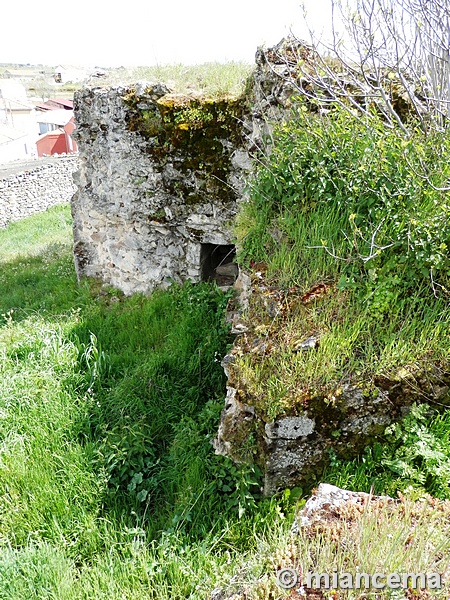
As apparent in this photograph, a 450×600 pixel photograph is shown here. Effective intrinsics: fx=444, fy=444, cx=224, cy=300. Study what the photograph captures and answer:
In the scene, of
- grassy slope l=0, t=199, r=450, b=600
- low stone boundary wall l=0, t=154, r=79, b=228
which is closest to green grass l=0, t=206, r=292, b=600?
grassy slope l=0, t=199, r=450, b=600

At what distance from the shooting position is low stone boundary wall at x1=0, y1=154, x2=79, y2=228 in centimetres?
1819

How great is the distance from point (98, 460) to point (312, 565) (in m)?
2.53

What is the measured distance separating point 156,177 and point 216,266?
187 centimetres

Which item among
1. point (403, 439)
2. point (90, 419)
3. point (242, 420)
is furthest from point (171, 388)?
point (403, 439)

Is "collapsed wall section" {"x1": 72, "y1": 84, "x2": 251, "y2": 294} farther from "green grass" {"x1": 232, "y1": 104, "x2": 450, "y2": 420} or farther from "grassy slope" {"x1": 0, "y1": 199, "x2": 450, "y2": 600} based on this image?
"green grass" {"x1": 232, "y1": 104, "x2": 450, "y2": 420}

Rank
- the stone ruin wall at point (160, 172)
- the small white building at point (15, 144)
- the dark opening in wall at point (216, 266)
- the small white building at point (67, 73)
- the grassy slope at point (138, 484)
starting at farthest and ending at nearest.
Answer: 1. the small white building at point (67, 73)
2. the small white building at point (15, 144)
3. the dark opening in wall at point (216, 266)
4. the stone ruin wall at point (160, 172)
5. the grassy slope at point (138, 484)

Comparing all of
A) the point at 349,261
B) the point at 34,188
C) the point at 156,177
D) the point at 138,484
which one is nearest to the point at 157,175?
the point at 156,177

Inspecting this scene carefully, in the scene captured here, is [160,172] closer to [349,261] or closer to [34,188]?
[349,261]

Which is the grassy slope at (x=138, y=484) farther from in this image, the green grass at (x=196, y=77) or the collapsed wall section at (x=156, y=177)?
the green grass at (x=196, y=77)

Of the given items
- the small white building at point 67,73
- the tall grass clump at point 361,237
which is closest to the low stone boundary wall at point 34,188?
the tall grass clump at point 361,237

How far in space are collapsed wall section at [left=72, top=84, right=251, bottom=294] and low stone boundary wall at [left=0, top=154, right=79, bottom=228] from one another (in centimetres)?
1187

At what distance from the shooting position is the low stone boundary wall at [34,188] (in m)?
18.2

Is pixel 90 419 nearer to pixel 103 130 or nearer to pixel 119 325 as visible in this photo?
pixel 119 325

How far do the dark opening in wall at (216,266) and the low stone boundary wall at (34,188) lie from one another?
13426 mm
